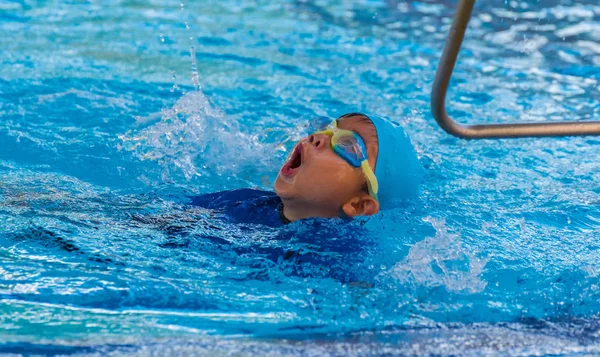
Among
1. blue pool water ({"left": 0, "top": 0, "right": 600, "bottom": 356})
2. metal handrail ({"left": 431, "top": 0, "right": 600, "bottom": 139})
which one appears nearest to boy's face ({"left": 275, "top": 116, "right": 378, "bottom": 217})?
blue pool water ({"left": 0, "top": 0, "right": 600, "bottom": 356})

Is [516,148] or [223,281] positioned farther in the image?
[516,148]

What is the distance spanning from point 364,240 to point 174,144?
1.79m

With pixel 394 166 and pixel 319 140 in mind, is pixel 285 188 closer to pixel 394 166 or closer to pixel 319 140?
pixel 319 140

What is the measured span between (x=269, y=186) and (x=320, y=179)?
1157 millimetres

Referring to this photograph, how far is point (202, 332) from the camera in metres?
2.42

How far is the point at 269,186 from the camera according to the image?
4293mm

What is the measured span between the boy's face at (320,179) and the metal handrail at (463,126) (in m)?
1.08

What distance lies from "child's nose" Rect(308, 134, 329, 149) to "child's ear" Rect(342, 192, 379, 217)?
0.90 feet

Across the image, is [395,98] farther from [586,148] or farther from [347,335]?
[347,335]

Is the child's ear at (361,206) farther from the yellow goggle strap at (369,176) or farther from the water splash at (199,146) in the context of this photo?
the water splash at (199,146)

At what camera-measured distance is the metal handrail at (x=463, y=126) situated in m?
1.96

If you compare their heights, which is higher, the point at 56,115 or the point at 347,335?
the point at 56,115

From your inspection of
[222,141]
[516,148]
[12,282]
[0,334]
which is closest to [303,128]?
[222,141]

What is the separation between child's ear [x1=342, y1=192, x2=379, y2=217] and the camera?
3213mm
